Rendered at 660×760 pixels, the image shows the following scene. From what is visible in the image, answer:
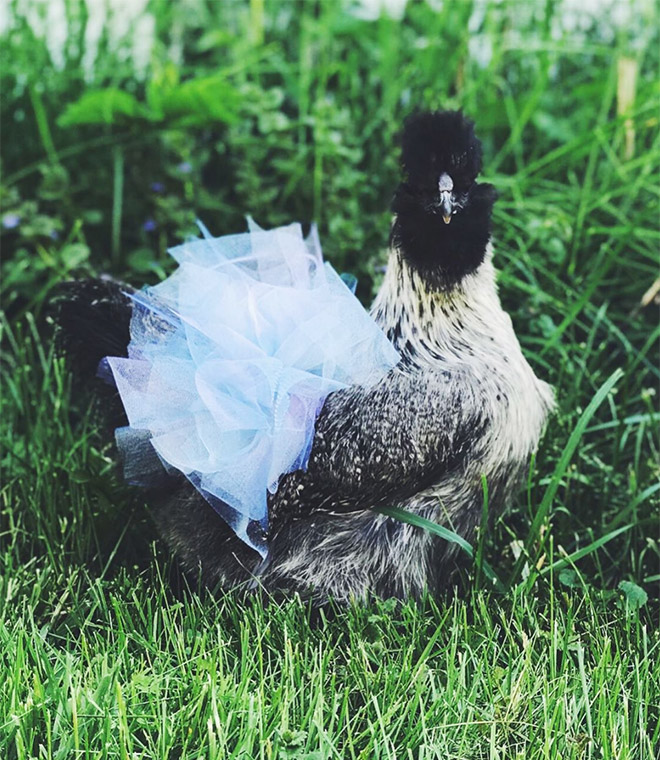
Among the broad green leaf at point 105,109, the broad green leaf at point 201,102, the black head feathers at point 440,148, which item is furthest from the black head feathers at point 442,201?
the broad green leaf at point 105,109

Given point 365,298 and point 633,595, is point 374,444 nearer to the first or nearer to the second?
point 633,595

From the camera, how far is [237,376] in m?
1.64

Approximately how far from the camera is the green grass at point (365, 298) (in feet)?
5.17

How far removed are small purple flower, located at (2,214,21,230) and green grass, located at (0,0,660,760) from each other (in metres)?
0.03

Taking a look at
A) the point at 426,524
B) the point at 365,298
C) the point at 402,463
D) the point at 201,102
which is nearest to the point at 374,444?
the point at 402,463

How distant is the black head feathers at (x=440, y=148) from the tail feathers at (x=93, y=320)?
23.4 inches

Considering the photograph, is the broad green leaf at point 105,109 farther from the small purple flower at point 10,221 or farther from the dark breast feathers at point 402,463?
the dark breast feathers at point 402,463

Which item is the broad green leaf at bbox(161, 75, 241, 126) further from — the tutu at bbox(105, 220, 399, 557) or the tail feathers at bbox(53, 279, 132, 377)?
the tutu at bbox(105, 220, 399, 557)

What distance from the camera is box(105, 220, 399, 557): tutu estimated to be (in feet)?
5.31

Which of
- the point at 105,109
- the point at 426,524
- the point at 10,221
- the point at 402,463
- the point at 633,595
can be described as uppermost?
the point at 105,109

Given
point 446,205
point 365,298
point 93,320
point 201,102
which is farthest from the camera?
point 201,102

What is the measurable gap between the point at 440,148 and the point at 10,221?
1599 mm

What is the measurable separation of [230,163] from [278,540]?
176cm

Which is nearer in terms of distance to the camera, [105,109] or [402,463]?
[402,463]
